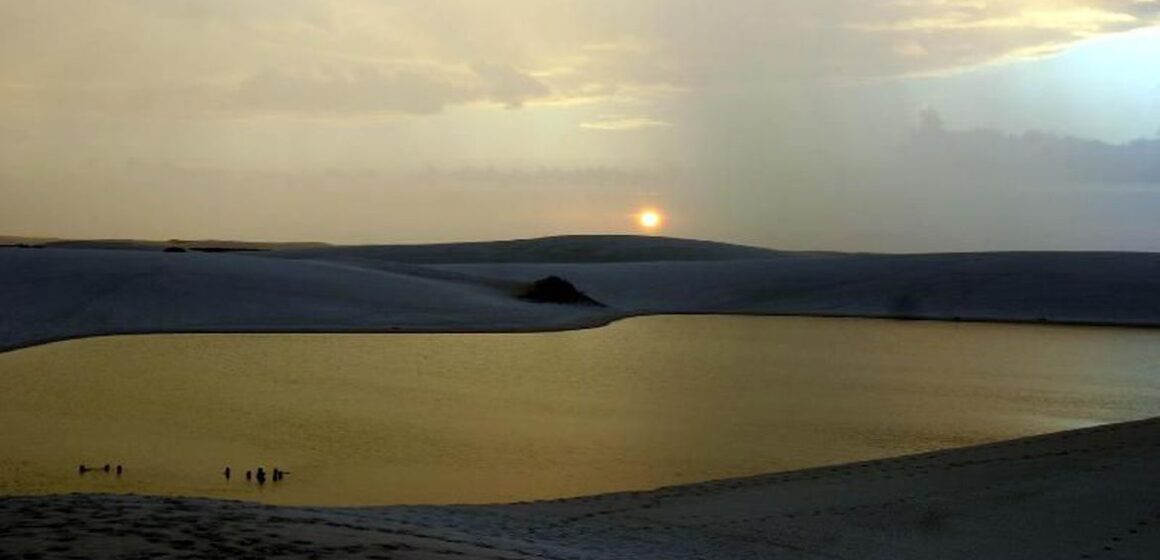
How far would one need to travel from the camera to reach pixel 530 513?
764 cm

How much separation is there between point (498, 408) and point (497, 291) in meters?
19.3

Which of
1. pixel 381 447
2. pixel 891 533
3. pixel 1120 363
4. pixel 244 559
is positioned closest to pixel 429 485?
pixel 381 447

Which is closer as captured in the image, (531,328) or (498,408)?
(498,408)

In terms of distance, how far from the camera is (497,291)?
1265 inches

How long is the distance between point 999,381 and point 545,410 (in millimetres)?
7416

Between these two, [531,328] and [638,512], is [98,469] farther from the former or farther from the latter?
[531,328]

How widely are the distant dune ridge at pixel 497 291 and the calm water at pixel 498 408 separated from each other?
8.48 feet

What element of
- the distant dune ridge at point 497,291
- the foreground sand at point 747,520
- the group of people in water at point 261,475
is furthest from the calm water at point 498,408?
the distant dune ridge at point 497,291

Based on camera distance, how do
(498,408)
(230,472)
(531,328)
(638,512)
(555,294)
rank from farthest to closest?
(555,294) → (531,328) → (498,408) → (230,472) → (638,512)

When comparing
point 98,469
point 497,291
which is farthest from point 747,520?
point 497,291

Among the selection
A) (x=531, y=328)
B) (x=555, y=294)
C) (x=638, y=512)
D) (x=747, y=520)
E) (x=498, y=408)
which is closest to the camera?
(x=747, y=520)

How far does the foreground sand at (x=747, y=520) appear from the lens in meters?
5.13

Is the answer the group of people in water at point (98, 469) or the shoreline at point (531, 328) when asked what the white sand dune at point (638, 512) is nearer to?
the shoreline at point (531, 328)

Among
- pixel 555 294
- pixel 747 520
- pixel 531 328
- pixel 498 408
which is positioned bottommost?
pixel 747 520
